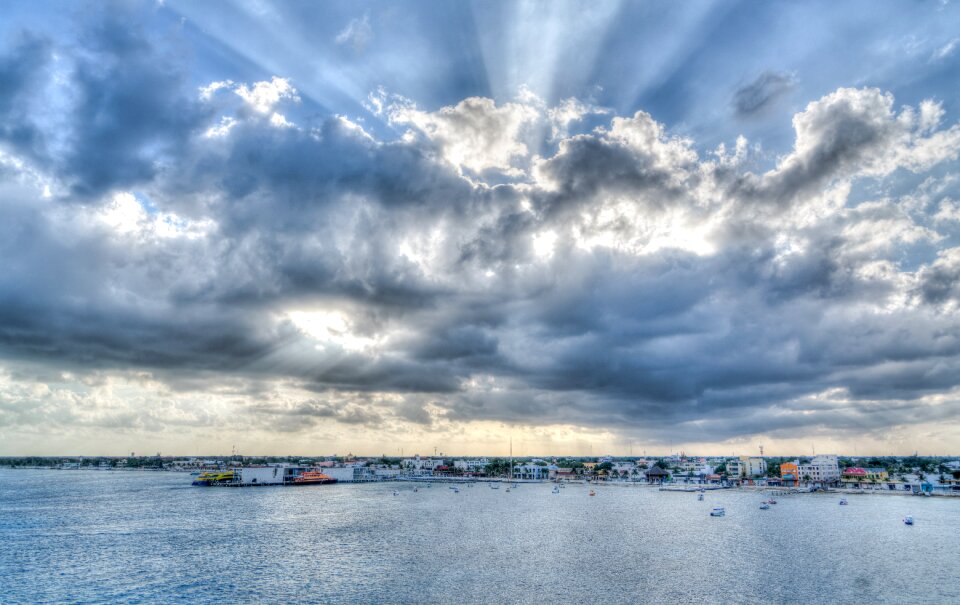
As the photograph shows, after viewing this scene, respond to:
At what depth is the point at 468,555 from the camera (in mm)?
68875

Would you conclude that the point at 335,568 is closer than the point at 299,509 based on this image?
Yes

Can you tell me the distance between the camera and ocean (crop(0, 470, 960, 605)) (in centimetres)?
5291

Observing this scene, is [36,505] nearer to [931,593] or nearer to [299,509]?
[299,509]

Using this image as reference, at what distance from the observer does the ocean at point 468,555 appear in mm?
52906

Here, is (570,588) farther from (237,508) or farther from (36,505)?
(36,505)

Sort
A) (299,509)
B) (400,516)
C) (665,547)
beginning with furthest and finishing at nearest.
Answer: (299,509) → (400,516) → (665,547)

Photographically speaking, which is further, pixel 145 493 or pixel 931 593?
pixel 145 493

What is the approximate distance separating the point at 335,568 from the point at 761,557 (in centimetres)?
5119

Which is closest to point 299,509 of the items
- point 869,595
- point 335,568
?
point 335,568

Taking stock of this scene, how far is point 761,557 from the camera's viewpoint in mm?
71188

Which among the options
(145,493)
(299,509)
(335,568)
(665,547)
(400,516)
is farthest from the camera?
(145,493)

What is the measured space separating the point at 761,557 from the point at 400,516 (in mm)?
65464

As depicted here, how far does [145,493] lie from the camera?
16225 centimetres

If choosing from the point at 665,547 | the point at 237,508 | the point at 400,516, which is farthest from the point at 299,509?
the point at 665,547
